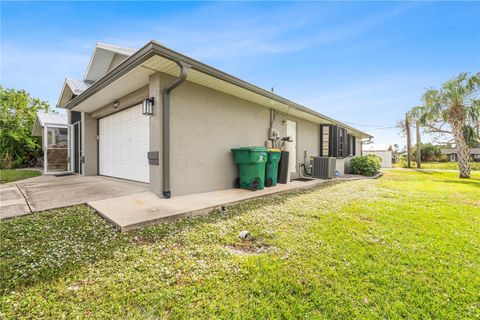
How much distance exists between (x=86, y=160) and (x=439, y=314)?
32.8 feet

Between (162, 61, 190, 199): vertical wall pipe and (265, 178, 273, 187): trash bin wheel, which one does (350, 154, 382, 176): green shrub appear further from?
(162, 61, 190, 199): vertical wall pipe

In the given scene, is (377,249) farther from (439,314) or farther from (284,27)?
(284,27)

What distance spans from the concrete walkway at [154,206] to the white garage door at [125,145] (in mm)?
1760

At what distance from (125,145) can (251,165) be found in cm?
417

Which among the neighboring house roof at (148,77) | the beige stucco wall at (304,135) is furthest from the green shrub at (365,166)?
the neighboring house roof at (148,77)

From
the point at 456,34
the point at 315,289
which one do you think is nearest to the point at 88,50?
the point at 315,289

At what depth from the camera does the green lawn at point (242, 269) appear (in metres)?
1.49

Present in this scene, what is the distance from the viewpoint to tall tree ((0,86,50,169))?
12.7 meters

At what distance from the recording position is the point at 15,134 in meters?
12.8

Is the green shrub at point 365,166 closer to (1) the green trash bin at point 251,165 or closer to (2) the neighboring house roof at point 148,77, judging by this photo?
(2) the neighboring house roof at point 148,77

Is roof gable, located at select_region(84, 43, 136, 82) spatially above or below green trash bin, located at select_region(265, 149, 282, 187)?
above

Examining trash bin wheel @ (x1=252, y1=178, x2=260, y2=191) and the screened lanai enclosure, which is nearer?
trash bin wheel @ (x1=252, y1=178, x2=260, y2=191)

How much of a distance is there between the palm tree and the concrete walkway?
12430 millimetres

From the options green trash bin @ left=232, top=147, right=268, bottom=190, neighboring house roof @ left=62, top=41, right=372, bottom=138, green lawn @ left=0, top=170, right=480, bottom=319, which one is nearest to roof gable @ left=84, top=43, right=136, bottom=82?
neighboring house roof @ left=62, top=41, right=372, bottom=138
